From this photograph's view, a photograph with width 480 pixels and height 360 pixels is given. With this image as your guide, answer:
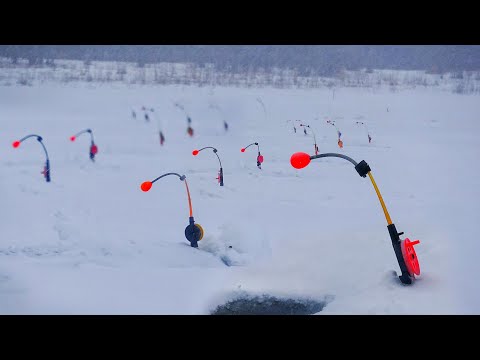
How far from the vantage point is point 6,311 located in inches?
102

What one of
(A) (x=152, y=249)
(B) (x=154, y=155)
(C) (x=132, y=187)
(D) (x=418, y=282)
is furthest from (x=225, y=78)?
(D) (x=418, y=282)

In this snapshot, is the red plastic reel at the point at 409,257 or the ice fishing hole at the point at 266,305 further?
the ice fishing hole at the point at 266,305

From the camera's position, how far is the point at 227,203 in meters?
3.03

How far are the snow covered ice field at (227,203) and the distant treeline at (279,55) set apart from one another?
184mm

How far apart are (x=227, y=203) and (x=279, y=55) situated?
1053mm

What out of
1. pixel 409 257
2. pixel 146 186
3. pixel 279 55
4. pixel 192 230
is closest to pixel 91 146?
pixel 146 186

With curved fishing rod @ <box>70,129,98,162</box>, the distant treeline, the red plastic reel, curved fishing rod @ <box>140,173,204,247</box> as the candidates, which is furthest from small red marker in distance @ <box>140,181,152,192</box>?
the red plastic reel

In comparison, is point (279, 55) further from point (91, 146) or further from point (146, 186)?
point (91, 146)

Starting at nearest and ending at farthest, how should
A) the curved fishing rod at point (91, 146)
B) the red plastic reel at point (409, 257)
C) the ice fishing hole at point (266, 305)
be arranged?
1. the red plastic reel at point (409, 257)
2. the ice fishing hole at point (266, 305)
3. the curved fishing rod at point (91, 146)

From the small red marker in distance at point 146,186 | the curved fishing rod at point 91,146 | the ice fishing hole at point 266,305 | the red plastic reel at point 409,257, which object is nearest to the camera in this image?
the red plastic reel at point 409,257

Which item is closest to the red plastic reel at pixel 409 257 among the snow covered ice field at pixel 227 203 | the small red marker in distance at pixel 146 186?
the snow covered ice field at pixel 227 203

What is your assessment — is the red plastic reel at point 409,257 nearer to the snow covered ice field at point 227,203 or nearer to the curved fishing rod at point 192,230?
the snow covered ice field at point 227,203

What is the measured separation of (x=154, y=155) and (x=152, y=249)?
2.05 ft

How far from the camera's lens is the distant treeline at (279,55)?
3.00 m
